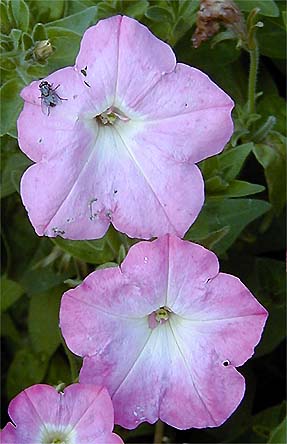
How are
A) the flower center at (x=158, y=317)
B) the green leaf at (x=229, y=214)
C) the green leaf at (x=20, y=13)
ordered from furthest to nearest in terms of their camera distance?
the green leaf at (x=229, y=214) < the green leaf at (x=20, y=13) < the flower center at (x=158, y=317)

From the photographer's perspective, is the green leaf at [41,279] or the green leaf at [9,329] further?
the green leaf at [9,329]

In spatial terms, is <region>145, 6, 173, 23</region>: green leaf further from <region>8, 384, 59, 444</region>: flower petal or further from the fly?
<region>8, 384, 59, 444</region>: flower petal

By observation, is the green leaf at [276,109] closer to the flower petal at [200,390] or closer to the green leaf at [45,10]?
the green leaf at [45,10]

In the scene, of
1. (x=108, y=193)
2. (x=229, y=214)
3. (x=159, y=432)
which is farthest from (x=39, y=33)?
(x=159, y=432)

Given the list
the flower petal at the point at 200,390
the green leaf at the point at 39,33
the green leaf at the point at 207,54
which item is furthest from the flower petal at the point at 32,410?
the green leaf at the point at 207,54

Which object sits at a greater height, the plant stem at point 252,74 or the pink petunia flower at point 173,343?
the plant stem at point 252,74

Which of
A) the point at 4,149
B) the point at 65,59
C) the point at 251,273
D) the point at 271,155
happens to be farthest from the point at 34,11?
the point at 251,273

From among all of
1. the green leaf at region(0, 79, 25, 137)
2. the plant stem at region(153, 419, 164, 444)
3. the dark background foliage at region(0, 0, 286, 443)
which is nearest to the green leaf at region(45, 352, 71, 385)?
the dark background foliage at region(0, 0, 286, 443)
